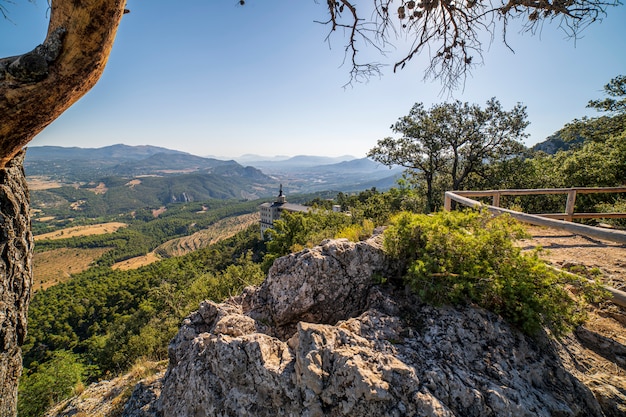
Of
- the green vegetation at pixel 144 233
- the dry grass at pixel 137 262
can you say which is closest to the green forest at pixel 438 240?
the dry grass at pixel 137 262

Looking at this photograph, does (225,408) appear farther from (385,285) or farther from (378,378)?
(385,285)

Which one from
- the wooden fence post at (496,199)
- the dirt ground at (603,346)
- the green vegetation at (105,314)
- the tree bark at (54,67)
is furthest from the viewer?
the green vegetation at (105,314)

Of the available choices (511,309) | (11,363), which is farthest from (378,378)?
(11,363)

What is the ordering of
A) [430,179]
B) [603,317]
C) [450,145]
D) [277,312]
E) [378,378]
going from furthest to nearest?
[430,179]
[450,145]
[277,312]
[603,317]
[378,378]

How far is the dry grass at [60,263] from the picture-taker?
3291 inches

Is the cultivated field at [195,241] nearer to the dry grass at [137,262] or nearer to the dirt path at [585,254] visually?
the dry grass at [137,262]

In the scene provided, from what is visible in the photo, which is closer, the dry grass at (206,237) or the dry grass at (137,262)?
the dry grass at (137,262)

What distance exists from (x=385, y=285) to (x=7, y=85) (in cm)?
381

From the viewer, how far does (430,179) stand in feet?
57.2

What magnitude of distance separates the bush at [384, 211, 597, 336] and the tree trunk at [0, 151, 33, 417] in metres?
3.85

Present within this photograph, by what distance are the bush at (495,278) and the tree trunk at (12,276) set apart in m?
3.85

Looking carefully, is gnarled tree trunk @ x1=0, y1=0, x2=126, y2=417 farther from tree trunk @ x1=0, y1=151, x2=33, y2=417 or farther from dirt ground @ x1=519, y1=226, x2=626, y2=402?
dirt ground @ x1=519, y1=226, x2=626, y2=402

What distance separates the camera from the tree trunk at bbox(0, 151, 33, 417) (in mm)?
2348

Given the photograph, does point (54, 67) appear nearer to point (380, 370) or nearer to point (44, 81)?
point (44, 81)
